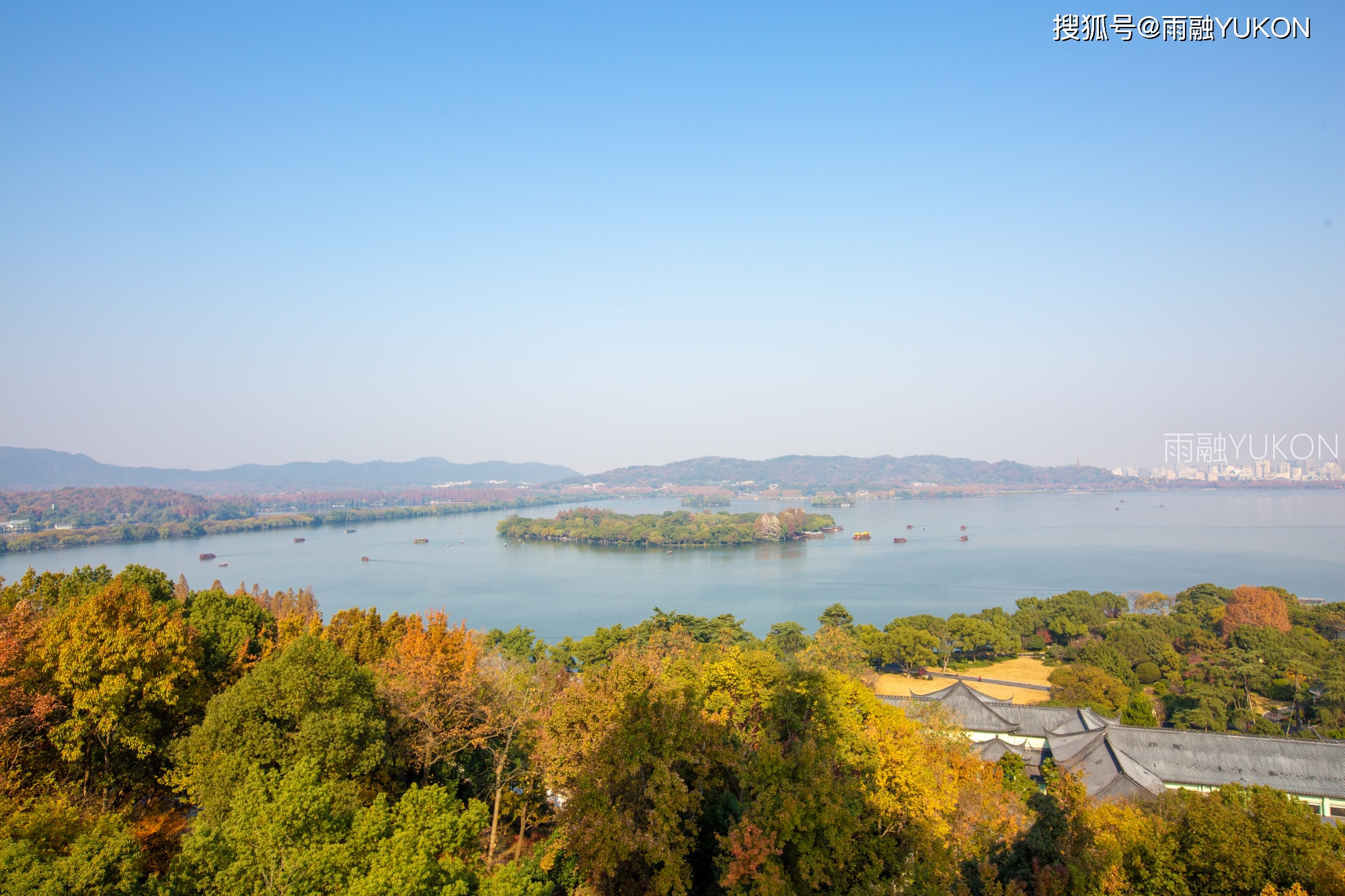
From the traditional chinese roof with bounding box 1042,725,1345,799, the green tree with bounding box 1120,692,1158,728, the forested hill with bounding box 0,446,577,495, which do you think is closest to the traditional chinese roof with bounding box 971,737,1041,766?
the traditional chinese roof with bounding box 1042,725,1345,799

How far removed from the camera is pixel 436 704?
6.50 m

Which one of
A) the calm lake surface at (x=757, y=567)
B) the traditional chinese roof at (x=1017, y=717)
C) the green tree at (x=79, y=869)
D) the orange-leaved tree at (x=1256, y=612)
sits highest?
the green tree at (x=79, y=869)

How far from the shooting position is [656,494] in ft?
313

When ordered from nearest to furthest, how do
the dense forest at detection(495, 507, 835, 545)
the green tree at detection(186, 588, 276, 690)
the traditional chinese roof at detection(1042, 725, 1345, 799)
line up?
the green tree at detection(186, 588, 276, 690) → the traditional chinese roof at detection(1042, 725, 1345, 799) → the dense forest at detection(495, 507, 835, 545)

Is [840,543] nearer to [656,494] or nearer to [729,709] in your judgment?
[729,709]

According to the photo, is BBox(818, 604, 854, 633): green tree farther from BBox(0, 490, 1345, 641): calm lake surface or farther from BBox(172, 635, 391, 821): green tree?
BBox(172, 635, 391, 821): green tree

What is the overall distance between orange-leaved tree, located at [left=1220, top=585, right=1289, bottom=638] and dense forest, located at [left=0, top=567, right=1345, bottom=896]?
12060mm

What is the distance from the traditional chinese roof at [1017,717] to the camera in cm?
1043

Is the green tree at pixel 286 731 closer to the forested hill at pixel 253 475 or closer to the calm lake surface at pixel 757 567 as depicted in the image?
the calm lake surface at pixel 757 567

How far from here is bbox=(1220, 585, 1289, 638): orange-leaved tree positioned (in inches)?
627

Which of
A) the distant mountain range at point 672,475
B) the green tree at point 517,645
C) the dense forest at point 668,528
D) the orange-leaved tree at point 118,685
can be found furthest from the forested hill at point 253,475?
the orange-leaved tree at point 118,685

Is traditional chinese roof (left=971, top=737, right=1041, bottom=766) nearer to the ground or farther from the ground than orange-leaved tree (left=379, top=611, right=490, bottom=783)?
nearer to the ground

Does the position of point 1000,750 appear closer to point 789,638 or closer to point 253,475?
point 789,638

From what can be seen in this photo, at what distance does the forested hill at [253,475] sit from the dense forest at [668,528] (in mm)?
70953
